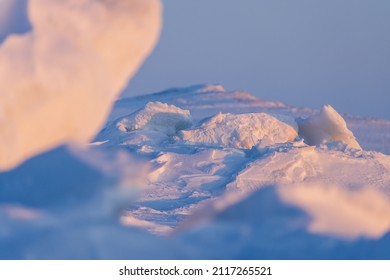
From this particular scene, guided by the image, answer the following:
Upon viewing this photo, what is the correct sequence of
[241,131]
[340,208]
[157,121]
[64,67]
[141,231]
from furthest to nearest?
[157,121]
[241,131]
[64,67]
[141,231]
[340,208]

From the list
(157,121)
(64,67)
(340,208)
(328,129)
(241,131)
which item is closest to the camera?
(340,208)

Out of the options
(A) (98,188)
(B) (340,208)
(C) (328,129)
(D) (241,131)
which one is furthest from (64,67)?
(C) (328,129)

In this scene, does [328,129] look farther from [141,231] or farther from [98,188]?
[98,188]

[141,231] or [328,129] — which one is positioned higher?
[328,129]

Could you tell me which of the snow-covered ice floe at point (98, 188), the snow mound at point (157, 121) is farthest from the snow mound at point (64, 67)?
the snow mound at point (157, 121)

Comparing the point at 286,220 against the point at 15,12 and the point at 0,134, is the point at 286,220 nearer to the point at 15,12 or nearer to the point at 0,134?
the point at 0,134
